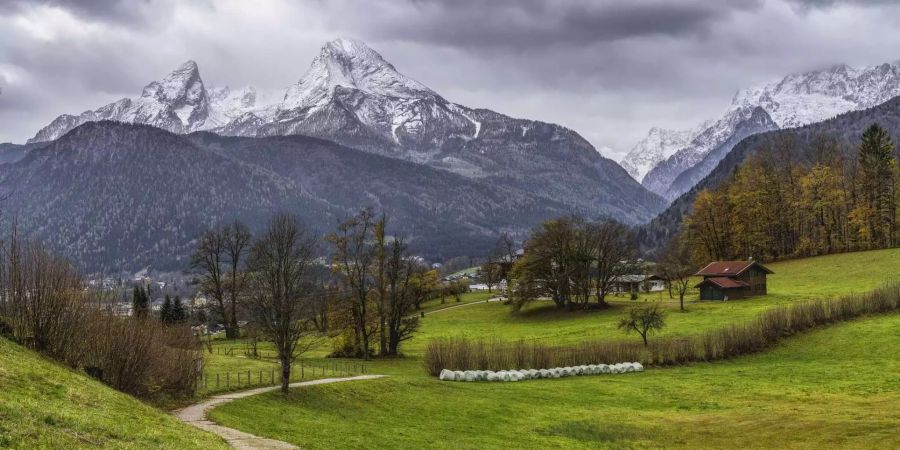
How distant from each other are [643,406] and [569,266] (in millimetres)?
63037

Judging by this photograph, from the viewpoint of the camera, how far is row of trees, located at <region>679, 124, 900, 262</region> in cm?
11988

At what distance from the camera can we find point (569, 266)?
11188cm

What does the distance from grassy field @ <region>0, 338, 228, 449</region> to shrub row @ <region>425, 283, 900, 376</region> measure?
36434 millimetres

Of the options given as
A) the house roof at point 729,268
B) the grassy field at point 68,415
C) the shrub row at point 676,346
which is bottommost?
the shrub row at point 676,346

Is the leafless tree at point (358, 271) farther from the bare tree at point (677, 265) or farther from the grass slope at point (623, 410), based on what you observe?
the bare tree at point (677, 265)

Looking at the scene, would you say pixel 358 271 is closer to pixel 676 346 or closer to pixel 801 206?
pixel 676 346

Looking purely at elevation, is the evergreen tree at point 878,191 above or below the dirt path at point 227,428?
above

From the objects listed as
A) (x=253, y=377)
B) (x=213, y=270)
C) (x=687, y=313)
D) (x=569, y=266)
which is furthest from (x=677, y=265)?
(x=253, y=377)

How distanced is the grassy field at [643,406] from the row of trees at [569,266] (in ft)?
100

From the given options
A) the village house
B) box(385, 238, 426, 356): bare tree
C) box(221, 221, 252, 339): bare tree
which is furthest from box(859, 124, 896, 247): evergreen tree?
box(221, 221, 252, 339): bare tree

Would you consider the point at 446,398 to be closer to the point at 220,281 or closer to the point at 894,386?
the point at 894,386

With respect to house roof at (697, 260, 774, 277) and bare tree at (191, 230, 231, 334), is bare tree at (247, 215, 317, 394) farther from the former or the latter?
house roof at (697, 260, 774, 277)

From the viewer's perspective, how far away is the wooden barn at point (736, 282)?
102438 millimetres

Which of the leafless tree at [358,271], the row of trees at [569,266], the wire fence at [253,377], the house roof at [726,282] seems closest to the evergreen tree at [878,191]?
the house roof at [726,282]
